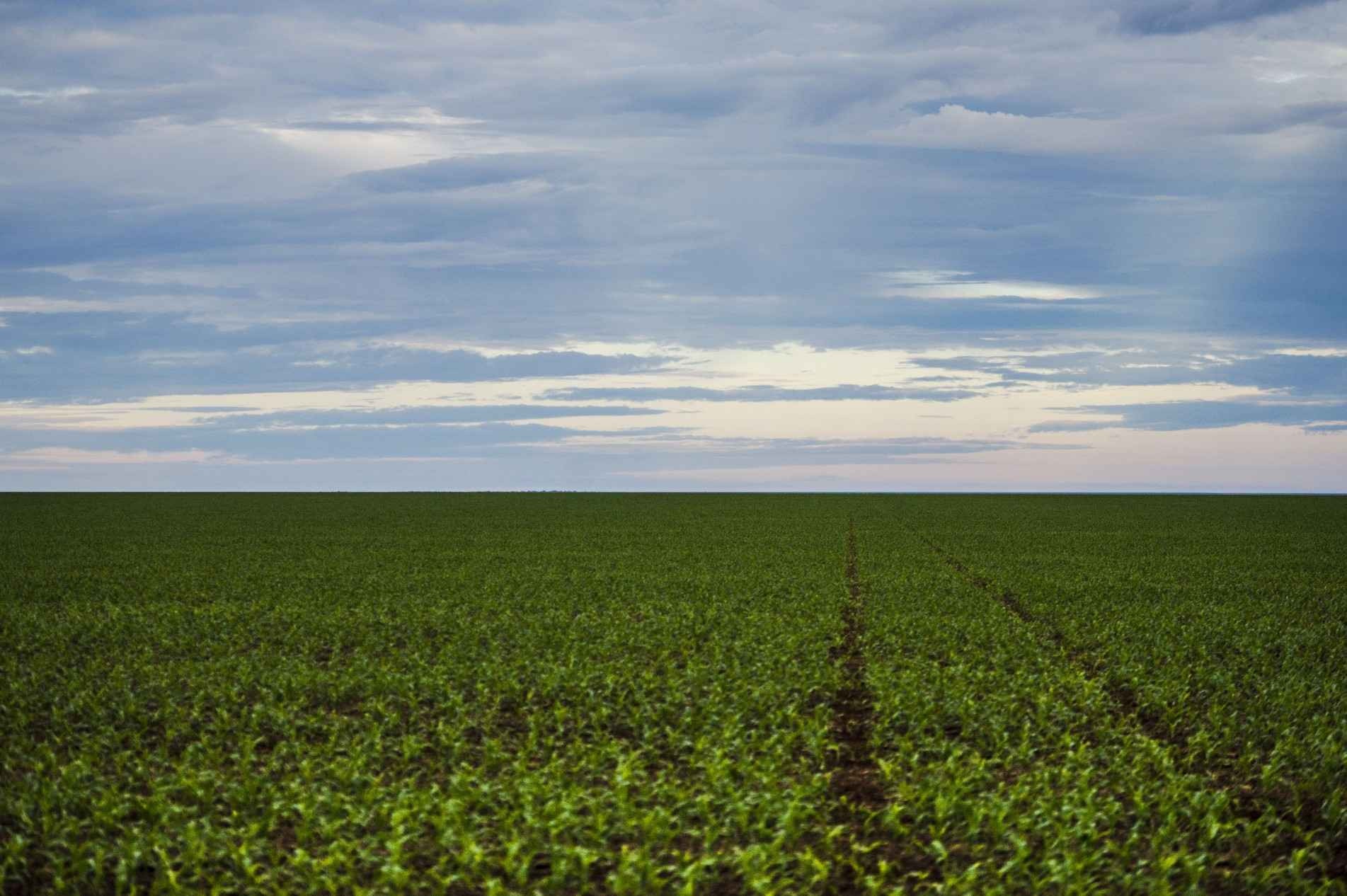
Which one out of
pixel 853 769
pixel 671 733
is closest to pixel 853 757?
pixel 853 769

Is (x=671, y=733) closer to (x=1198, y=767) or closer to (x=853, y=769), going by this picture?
(x=853, y=769)

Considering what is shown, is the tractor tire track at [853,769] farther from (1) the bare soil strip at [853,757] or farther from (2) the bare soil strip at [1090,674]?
(2) the bare soil strip at [1090,674]

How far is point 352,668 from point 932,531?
141 ft

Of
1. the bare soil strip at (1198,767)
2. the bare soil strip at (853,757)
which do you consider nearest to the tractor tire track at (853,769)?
the bare soil strip at (853,757)

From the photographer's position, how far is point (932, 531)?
57.3 meters

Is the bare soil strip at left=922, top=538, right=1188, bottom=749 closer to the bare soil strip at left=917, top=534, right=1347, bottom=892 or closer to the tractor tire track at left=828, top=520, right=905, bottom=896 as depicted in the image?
the bare soil strip at left=917, top=534, right=1347, bottom=892

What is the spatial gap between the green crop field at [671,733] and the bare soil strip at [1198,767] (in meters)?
0.06

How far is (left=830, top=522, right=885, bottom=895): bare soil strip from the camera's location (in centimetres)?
1086

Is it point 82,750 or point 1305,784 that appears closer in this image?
point 1305,784

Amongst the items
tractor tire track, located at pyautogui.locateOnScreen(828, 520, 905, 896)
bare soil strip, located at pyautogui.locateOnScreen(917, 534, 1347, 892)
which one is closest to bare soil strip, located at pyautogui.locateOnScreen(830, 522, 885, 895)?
tractor tire track, located at pyautogui.locateOnScreen(828, 520, 905, 896)

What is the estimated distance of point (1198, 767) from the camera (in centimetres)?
1345

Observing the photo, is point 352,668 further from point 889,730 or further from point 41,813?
point 889,730

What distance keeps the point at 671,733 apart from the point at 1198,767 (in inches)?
247

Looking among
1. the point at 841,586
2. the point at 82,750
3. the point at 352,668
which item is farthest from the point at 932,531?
the point at 82,750
